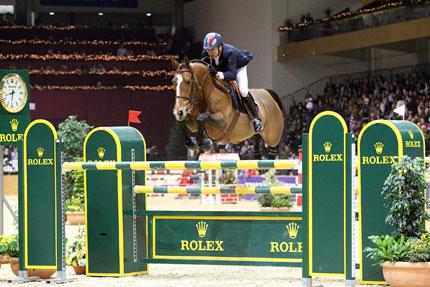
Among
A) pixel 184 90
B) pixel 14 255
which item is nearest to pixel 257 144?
pixel 184 90

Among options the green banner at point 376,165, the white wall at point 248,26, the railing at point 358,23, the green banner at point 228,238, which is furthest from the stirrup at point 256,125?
the white wall at point 248,26

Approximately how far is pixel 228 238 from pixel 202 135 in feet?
3.53

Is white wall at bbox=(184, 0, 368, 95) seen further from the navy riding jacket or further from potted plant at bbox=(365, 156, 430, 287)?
potted plant at bbox=(365, 156, 430, 287)

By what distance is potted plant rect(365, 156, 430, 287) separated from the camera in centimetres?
716

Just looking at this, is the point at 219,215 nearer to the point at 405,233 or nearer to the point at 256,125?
the point at 256,125

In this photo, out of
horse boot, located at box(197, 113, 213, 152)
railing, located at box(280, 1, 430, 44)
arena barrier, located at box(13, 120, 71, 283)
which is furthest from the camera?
railing, located at box(280, 1, 430, 44)

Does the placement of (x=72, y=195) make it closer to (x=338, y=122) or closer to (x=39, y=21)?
(x=338, y=122)

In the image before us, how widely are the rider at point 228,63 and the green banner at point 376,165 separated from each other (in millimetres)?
1985

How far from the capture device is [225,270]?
30.5 ft

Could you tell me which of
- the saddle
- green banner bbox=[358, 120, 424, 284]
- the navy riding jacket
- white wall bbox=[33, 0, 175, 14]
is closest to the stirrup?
the saddle

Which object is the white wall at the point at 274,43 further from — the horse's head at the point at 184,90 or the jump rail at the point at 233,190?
the jump rail at the point at 233,190

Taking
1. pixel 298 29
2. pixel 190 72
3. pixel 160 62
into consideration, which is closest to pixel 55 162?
pixel 190 72

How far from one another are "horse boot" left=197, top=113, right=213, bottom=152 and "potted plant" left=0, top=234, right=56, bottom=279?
1.79 meters

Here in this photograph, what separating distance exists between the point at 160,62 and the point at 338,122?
89.0ft
